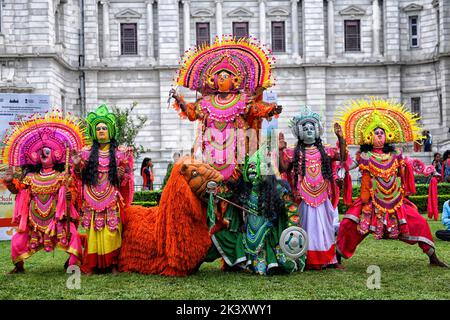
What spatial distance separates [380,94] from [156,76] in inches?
438

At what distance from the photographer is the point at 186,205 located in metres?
9.33

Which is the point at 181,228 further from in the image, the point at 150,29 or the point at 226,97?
the point at 150,29

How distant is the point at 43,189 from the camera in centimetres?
1003

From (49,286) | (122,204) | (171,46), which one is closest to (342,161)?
(122,204)

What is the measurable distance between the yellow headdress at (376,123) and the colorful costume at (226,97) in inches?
43.2

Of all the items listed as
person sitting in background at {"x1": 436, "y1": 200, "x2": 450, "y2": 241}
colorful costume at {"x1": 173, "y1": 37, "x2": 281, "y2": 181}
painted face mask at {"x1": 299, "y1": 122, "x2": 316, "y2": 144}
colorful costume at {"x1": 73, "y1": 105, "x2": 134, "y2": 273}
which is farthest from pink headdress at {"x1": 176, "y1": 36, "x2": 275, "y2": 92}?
person sitting in background at {"x1": 436, "y1": 200, "x2": 450, "y2": 241}

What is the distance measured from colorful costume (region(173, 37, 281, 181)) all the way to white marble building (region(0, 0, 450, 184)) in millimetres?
23501

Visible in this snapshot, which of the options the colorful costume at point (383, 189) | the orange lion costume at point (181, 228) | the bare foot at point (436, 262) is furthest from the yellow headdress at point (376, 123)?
the orange lion costume at point (181, 228)

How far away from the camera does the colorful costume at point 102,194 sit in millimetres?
9750

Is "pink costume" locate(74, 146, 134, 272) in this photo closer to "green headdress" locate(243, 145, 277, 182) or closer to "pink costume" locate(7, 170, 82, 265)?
"pink costume" locate(7, 170, 82, 265)

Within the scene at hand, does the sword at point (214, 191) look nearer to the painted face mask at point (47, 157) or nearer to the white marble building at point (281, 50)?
the painted face mask at point (47, 157)

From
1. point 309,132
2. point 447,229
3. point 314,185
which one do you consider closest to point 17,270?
point 314,185

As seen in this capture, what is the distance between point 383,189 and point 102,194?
3869 mm

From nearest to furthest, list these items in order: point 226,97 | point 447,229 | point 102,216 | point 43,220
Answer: point 102,216 → point 43,220 → point 226,97 → point 447,229
